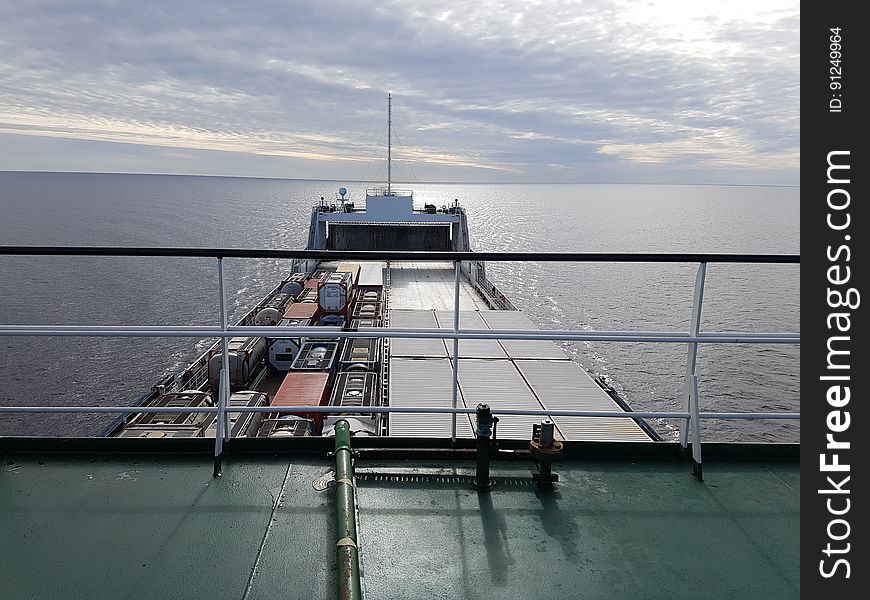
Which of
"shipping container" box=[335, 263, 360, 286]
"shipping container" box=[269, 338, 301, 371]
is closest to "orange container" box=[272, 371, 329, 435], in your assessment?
"shipping container" box=[269, 338, 301, 371]

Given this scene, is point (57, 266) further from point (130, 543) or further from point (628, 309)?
point (130, 543)

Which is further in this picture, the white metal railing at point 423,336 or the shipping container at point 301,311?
the shipping container at point 301,311

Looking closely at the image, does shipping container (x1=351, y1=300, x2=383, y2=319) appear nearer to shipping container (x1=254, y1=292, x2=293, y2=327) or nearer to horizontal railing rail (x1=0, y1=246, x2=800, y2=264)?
shipping container (x1=254, y1=292, x2=293, y2=327)

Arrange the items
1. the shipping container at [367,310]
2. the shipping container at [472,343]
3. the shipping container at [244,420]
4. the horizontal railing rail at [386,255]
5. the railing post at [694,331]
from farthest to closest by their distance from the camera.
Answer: the shipping container at [367,310] → the shipping container at [472,343] → the shipping container at [244,420] → the railing post at [694,331] → the horizontal railing rail at [386,255]

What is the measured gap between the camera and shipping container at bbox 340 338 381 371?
21.2 m

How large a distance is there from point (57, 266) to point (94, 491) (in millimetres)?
52373

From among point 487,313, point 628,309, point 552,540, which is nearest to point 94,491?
point 552,540

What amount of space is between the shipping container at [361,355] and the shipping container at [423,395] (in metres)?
2.77

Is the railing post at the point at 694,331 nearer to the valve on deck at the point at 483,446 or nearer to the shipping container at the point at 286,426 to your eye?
the valve on deck at the point at 483,446

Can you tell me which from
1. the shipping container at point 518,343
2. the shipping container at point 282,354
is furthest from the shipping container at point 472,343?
the shipping container at point 282,354

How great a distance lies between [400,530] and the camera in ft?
9.89

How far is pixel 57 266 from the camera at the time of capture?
47.3 meters
